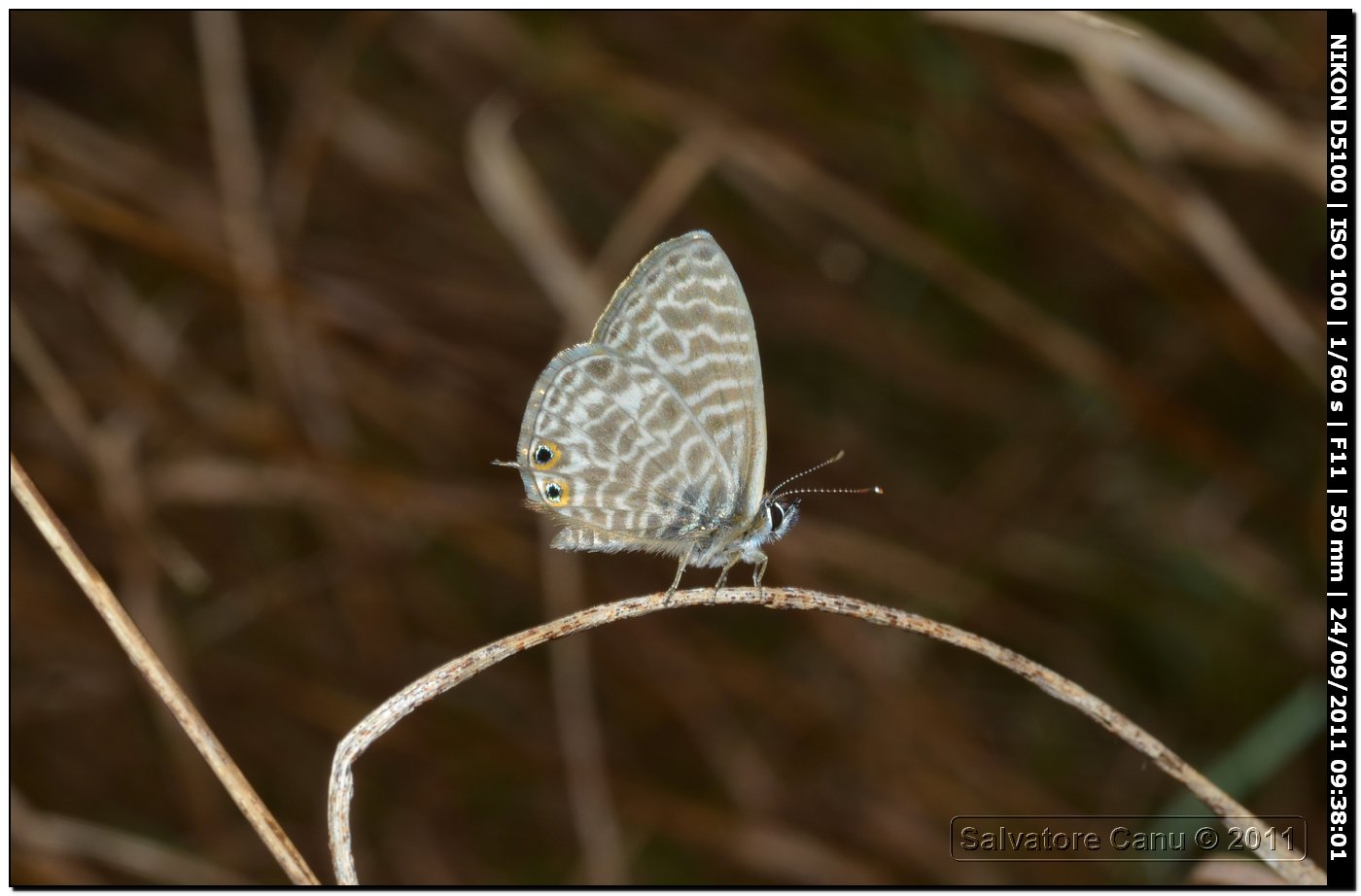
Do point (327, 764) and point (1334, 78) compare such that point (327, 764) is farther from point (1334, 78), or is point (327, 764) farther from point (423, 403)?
point (1334, 78)

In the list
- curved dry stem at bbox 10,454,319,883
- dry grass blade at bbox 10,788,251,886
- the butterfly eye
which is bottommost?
dry grass blade at bbox 10,788,251,886

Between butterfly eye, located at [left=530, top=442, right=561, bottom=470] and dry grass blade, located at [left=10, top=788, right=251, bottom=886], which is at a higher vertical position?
butterfly eye, located at [left=530, top=442, right=561, bottom=470]

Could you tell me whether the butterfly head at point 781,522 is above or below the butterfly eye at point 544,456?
below

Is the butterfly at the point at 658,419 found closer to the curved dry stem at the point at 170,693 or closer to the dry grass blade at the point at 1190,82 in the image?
the curved dry stem at the point at 170,693

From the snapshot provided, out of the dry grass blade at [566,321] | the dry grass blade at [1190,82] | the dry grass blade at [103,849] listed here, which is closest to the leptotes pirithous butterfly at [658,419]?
the dry grass blade at [566,321]

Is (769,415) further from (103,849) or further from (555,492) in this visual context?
(103,849)

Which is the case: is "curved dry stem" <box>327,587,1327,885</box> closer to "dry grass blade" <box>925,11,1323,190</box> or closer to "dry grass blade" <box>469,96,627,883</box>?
"dry grass blade" <box>469,96,627,883</box>

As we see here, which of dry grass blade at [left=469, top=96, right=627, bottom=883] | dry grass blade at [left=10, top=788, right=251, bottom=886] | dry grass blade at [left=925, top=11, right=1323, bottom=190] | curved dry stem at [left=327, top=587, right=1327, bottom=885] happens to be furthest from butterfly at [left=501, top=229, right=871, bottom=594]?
dry grass blade at [left=10, top=788, right=251, bottom=886]

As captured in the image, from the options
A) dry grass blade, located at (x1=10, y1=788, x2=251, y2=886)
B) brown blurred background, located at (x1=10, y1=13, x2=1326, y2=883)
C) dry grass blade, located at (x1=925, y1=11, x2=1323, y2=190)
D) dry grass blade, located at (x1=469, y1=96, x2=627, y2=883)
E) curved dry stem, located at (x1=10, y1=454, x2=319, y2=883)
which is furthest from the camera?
brown blurred background, located at (x1=10, y1=13, x2=1326, y2=883)
